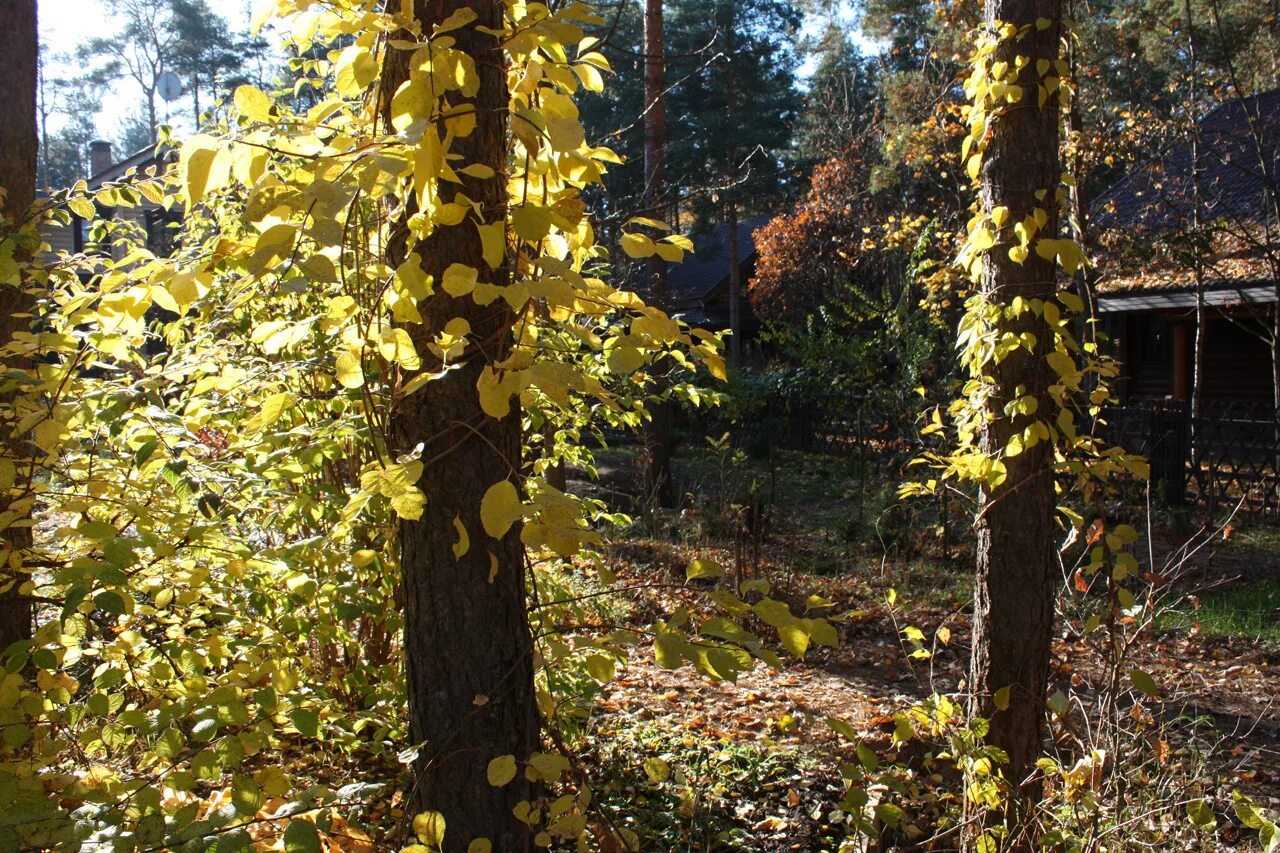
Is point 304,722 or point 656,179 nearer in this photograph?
point 304,722

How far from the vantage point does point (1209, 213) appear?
13383 millimetres

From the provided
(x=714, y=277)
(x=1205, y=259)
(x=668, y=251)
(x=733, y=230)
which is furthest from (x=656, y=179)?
(x=714, y=277)

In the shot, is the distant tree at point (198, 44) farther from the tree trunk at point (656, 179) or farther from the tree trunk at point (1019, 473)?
the tree trunk at point (1019, 473)

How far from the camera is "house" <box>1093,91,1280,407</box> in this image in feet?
38.0

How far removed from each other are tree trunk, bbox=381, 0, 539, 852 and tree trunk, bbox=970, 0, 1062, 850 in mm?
1949

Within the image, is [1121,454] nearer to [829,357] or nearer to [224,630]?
[224,630]

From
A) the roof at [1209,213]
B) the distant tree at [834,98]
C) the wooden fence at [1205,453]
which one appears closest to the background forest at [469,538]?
the wooden fence at [1205,453]

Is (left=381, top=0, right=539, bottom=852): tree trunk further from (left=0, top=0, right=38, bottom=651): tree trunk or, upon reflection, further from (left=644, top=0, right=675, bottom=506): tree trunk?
(left=644, top=0, right=675, bottom=506): tree trunk

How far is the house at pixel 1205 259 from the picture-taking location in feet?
38.0

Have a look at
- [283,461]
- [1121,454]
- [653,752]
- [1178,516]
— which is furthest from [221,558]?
[1178,516]

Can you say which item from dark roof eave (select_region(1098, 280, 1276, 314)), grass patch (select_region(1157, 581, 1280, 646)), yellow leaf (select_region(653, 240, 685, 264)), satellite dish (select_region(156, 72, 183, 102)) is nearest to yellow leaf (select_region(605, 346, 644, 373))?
yellow leaf (select_region(653, 240, 685, 264))

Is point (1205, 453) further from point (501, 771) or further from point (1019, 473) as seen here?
point (501, 771)

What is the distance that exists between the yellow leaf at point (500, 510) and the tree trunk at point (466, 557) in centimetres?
22

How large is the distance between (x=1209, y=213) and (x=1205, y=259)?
1965 mm
